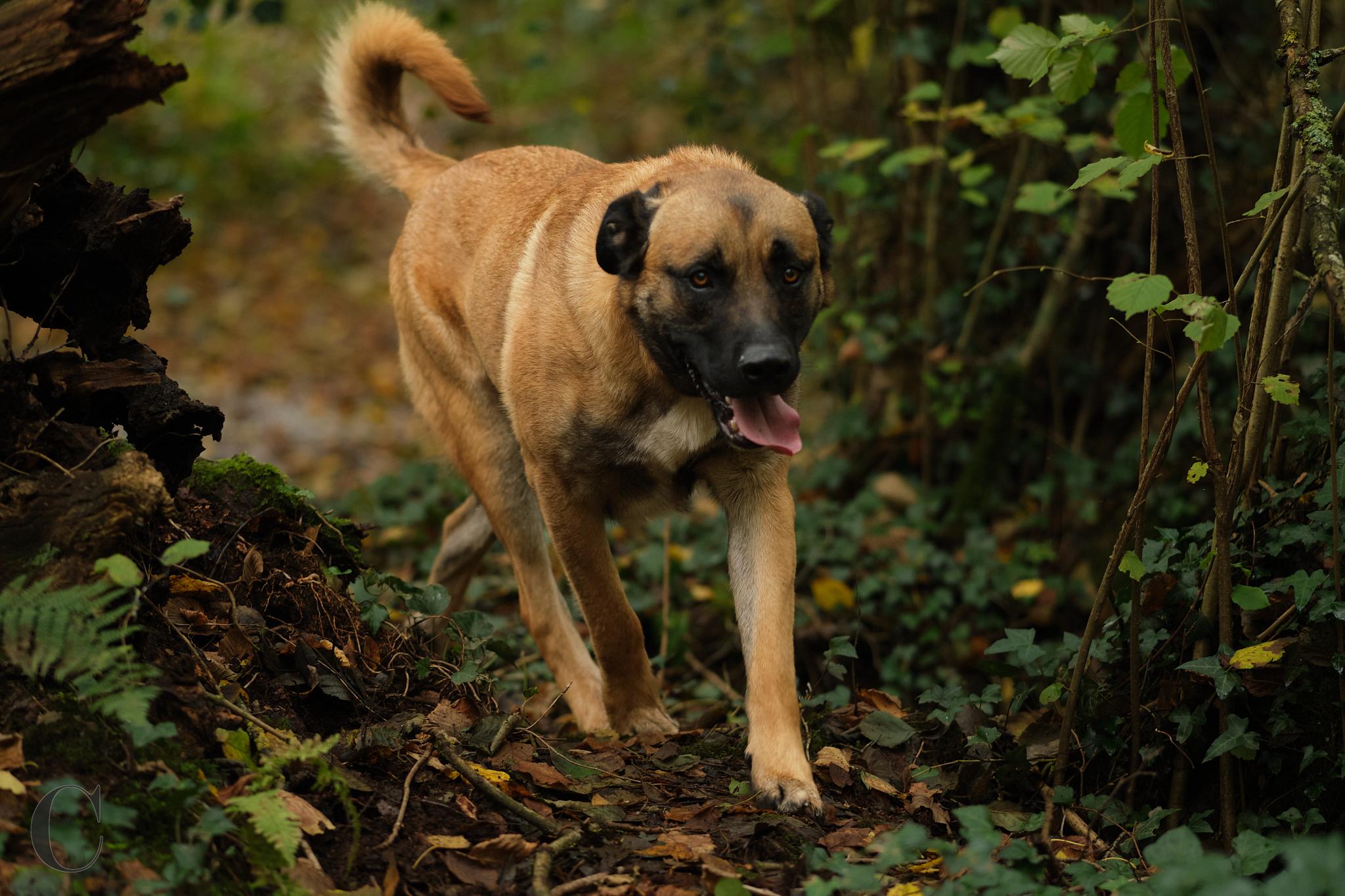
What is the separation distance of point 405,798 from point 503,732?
584mm

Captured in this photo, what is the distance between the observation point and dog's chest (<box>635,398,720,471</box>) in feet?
12.6

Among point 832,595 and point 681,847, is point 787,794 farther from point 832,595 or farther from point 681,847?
point 832,595

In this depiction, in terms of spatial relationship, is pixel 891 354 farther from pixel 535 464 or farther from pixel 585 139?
pixel 585 139

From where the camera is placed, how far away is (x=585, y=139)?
13.5 meters

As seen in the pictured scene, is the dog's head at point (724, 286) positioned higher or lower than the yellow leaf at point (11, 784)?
higher

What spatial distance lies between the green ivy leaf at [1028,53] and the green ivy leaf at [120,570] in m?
2.60

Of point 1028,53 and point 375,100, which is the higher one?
point 1028,53

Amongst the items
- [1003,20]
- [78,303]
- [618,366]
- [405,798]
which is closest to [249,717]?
[405,798]

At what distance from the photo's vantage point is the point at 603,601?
4184 millimetres

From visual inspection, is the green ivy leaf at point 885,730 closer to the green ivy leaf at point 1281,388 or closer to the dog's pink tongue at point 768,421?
the dog's pink tongue at point 768,421

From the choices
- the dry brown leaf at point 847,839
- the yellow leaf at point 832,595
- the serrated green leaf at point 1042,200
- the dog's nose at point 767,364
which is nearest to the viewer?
the dry brown leaf at point 847,839

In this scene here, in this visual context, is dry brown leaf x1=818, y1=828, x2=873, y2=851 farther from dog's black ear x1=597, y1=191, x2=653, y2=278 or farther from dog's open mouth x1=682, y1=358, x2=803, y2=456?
dog's black ear x1=597, y1=191, x2=653, y2=278

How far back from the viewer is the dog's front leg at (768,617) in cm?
343

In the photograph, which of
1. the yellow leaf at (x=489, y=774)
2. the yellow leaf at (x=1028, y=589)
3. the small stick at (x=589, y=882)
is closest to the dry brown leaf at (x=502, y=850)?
the small stick at (x=589, y=882)
